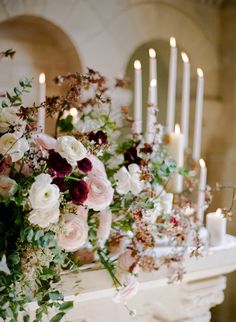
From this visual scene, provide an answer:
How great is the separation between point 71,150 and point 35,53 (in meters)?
1.70

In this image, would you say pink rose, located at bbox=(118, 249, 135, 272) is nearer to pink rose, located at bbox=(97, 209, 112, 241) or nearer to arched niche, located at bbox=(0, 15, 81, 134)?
pink rose, located at bbox=(97, 209, 112, 241)

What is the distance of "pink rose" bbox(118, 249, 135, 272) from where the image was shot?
1.43m

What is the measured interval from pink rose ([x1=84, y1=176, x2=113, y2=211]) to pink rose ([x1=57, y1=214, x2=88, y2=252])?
5cm

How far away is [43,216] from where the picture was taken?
1140mm

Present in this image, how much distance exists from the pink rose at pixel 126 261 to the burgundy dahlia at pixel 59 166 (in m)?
0.38

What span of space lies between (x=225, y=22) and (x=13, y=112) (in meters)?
2.23

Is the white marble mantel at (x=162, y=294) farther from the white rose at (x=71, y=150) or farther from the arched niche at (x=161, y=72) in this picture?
the arched niche at (x=161, y=72)

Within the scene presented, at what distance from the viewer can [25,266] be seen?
118cm

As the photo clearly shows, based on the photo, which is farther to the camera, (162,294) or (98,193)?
(162,294)

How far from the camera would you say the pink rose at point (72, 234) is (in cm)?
122

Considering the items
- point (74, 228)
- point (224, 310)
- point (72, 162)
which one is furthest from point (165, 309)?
point (224, 310)

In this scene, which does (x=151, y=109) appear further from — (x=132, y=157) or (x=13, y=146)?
(x=13, y=146)

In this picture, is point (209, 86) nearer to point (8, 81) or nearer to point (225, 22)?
point (225, 22)

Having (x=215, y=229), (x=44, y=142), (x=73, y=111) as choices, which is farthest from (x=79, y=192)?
(x=215, y=229)
